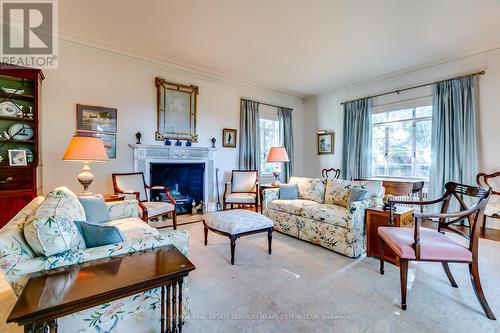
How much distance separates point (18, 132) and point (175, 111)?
2.21 meters

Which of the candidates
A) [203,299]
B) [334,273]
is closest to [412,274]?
[334,273]

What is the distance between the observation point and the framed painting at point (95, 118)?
11.8 ft

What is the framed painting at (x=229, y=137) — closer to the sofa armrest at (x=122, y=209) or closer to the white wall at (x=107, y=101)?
the white wall at (x=107, y=101)

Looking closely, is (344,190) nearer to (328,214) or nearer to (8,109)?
(328,214)

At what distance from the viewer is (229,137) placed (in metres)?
5.17

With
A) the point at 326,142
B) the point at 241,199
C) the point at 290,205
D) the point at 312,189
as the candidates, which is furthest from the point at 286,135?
the point at 290,205

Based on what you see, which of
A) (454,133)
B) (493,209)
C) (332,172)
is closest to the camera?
(493,209)

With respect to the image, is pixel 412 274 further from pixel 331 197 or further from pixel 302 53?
pixel 302 53

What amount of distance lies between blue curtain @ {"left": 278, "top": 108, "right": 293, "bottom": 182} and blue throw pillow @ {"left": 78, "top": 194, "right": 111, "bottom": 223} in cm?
422

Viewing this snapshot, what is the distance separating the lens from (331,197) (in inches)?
136

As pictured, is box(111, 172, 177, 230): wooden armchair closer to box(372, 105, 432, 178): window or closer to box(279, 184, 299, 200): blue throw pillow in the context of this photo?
box(279, 184, 299, 200): blue throw pillow

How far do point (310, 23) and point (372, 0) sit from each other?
737mm

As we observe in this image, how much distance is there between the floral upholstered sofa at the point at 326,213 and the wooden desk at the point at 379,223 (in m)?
0.09

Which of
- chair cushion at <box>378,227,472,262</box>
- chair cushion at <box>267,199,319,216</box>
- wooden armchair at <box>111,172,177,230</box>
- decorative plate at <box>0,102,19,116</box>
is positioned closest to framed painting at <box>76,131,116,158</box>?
wooden armchair at <box>111,172,177,230</box>
